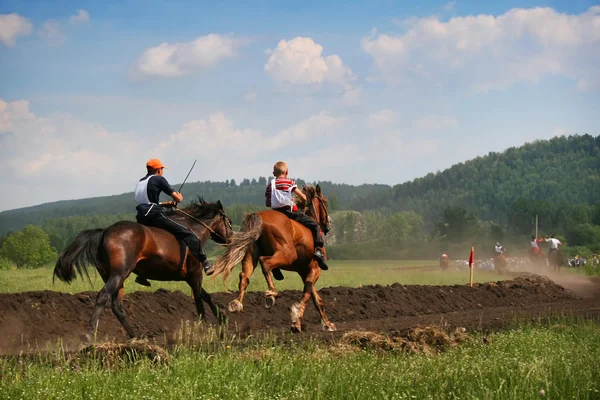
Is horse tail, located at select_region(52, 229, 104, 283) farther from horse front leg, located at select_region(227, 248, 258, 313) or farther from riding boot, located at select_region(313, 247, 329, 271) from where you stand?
riding boot, located at select_region(313, 247, 329, 271)

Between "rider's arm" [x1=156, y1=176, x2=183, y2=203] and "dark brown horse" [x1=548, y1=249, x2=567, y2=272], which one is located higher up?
"rider's arm" [x1=156, y1=176, x2=183, y2=203]

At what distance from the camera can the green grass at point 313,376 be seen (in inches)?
266

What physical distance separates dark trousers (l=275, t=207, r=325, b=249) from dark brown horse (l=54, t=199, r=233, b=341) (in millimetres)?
1825

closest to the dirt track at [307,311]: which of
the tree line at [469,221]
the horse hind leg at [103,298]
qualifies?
the horse hind leg at [103,298]

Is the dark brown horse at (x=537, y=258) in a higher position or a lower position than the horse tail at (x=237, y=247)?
lower

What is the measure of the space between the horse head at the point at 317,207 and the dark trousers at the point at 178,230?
2.36m

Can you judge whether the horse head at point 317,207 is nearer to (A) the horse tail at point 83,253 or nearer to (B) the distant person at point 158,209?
(B) the distant person at point 158,209

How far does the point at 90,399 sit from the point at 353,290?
13.1m

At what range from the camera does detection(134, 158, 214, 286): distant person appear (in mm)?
12609

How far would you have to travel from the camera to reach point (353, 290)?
63.1 feet

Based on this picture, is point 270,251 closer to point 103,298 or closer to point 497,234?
point 103,298

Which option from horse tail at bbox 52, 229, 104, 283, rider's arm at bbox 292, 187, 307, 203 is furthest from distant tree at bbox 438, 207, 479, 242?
horse tail at bbox 52, 229, 104, 283

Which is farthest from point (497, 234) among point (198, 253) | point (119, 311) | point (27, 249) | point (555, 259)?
point (119, 311)

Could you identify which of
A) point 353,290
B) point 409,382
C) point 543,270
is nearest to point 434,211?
point 543,270
